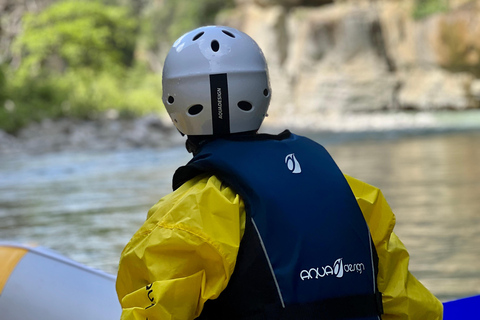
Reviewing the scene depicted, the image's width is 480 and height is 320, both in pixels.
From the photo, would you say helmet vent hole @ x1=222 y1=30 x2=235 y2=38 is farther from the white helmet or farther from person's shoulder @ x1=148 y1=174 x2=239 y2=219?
person's shoulder @ x1=148 y1=174 x2=239 y2=219

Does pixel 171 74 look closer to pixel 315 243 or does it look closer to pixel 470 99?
pixel 315 243

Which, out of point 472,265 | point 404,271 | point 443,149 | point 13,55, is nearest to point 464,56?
point 443,149

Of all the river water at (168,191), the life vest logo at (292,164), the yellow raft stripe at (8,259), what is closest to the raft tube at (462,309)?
the life vest logo at (292,164)

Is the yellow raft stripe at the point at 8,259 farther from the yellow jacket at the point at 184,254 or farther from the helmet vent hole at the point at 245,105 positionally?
the helmet vent hole at the point at 245,105

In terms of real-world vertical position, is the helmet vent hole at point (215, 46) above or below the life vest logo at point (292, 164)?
above

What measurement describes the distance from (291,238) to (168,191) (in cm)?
599

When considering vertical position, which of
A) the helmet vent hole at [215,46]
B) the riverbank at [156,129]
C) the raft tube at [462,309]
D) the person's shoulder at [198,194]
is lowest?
the riverbank at [156,129]

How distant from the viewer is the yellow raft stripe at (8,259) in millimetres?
1811

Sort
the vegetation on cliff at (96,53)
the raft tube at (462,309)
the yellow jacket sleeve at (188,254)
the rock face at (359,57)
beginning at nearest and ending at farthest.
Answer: the yellow jacket sleeve at (188,254) → the raft tube at (462,309) → the rock face at (359,57) → the vegetation on cliff at (96,53)

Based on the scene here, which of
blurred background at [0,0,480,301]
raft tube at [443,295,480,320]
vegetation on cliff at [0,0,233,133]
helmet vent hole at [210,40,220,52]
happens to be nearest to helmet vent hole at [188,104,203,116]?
helmet vent hole at [210,40,220,52]

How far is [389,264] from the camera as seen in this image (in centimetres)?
133

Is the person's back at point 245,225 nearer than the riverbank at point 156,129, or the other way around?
the person's back at point 245,225

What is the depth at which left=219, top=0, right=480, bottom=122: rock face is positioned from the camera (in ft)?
62.8

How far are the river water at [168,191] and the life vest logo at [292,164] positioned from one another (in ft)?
3.98
